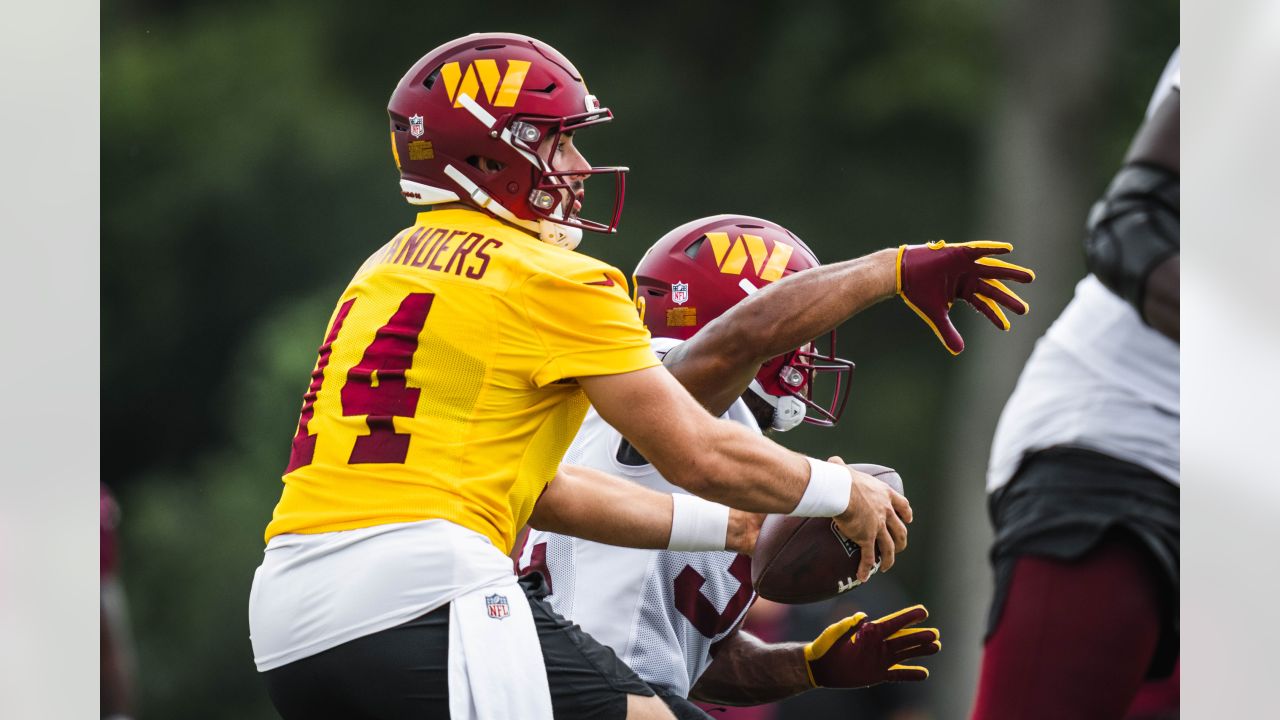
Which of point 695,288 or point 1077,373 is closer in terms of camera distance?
point 1077,373

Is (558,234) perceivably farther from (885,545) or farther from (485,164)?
(885,545)

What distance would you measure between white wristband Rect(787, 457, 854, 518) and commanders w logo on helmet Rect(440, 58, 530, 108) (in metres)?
0.84

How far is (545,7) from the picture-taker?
632cm

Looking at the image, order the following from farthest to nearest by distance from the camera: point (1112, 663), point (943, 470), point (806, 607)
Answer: point (943, 470) → point (806, 607) → point (1112, 663)

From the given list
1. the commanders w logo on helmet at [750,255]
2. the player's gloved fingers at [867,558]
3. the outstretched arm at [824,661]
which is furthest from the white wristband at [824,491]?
the commanders w logo on helmet at [750,255]

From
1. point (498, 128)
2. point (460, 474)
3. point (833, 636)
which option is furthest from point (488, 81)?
point (833, 636)

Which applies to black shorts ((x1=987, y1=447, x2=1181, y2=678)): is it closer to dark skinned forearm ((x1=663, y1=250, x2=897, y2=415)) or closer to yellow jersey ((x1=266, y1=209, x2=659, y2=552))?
dark skinned forearm ((x1=663, y1=250, x2=897, y2=415))

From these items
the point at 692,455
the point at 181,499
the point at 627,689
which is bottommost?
the point at 181,499

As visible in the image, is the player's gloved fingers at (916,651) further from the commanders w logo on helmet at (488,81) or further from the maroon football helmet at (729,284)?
the commanders w logo on helmet at (488,81)

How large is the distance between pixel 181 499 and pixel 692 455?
14.5 feet

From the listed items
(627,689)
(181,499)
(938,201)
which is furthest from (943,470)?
(627,689)

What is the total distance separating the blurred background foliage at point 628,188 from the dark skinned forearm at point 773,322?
304 cm
